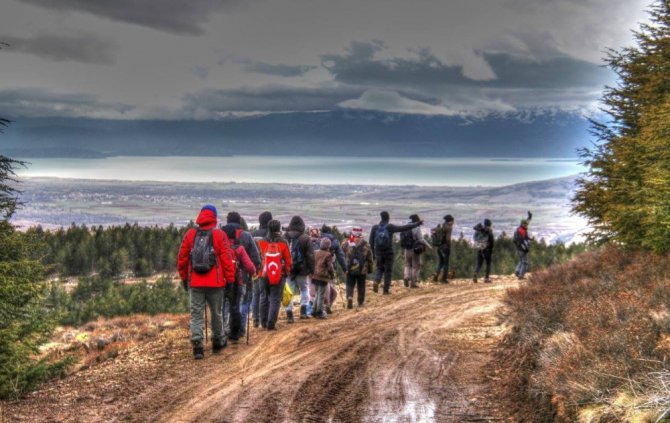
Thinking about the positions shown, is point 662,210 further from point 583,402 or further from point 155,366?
point 155,366

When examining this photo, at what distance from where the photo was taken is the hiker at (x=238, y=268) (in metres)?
12.5

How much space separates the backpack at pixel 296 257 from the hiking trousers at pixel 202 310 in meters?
3.75

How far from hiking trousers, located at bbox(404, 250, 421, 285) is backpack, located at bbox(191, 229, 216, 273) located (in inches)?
487

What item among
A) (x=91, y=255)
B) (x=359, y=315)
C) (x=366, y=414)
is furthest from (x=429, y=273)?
(x=91, y=255)

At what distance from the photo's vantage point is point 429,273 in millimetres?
57688

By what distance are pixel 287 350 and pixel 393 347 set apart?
75.4 inches

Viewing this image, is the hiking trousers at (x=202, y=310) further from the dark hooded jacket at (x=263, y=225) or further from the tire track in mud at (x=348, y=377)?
the dark hooded jacket at (x=263, y=225)

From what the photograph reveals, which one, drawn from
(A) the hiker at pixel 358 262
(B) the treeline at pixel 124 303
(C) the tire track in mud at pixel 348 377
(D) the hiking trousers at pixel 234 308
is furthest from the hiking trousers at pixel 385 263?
(B) the treeline at pixel 124 303

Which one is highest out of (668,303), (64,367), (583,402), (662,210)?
→ (662,210)

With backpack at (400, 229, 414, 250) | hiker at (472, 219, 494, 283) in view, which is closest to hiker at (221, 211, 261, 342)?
backpack at (400, 229, 414, 250)

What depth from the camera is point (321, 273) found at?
15797 mm

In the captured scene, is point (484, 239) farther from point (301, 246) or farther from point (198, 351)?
point (198, 351)

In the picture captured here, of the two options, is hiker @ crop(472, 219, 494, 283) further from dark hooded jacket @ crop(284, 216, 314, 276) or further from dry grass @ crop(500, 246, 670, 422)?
dry grass @ crop(500, 246, 670, 422)

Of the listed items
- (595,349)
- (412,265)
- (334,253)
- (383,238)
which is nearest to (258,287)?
(334,253)
